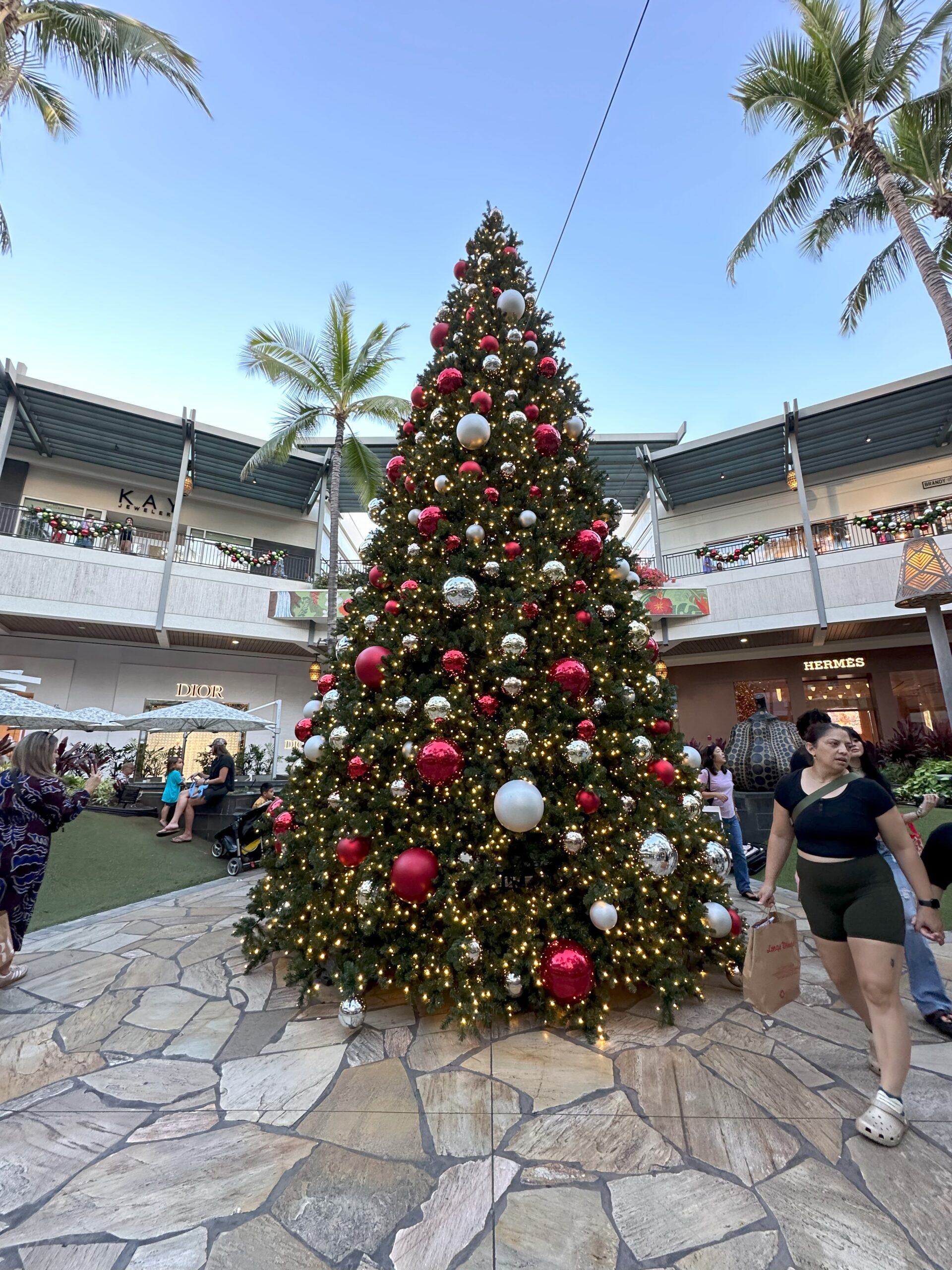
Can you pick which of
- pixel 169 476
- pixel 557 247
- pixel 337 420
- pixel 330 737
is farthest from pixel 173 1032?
pixel 169 476

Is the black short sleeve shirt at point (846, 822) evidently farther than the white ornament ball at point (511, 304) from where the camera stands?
No

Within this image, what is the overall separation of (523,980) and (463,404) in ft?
13.4

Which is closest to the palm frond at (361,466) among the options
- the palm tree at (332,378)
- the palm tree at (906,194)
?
the palm tree at (332,378)

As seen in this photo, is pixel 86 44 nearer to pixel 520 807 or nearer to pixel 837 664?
pixel 520 807

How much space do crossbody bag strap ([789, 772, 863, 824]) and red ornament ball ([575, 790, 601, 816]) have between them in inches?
39.6

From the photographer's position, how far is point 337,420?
13195mm

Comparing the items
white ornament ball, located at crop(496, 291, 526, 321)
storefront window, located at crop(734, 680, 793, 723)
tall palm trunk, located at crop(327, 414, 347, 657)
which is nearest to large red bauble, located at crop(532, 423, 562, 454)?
white ornament ball, located at crop(496, 291, 526, 321)

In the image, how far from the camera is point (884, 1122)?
76.7 inches

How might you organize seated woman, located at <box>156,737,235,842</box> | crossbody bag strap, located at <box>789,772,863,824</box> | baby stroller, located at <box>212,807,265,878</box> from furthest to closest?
seated woman, located at <box>156,737,235,842</box>
baby stroller, located at <box>212,807,265,878</box>
crossbody bag strap, located at <box>789,772,863,824</box>

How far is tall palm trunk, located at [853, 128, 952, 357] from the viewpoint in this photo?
8.35 metres

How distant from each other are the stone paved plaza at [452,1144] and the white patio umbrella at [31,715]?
6246mm

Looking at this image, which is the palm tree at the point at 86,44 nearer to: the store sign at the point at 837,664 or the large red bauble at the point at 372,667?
the large red bauble at the point at 372,667

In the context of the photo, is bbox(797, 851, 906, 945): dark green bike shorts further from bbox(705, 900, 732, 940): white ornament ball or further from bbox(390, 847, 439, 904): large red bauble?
bbox(390, 847, 439, 904): large red bauble

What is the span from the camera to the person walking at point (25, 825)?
353 cm
